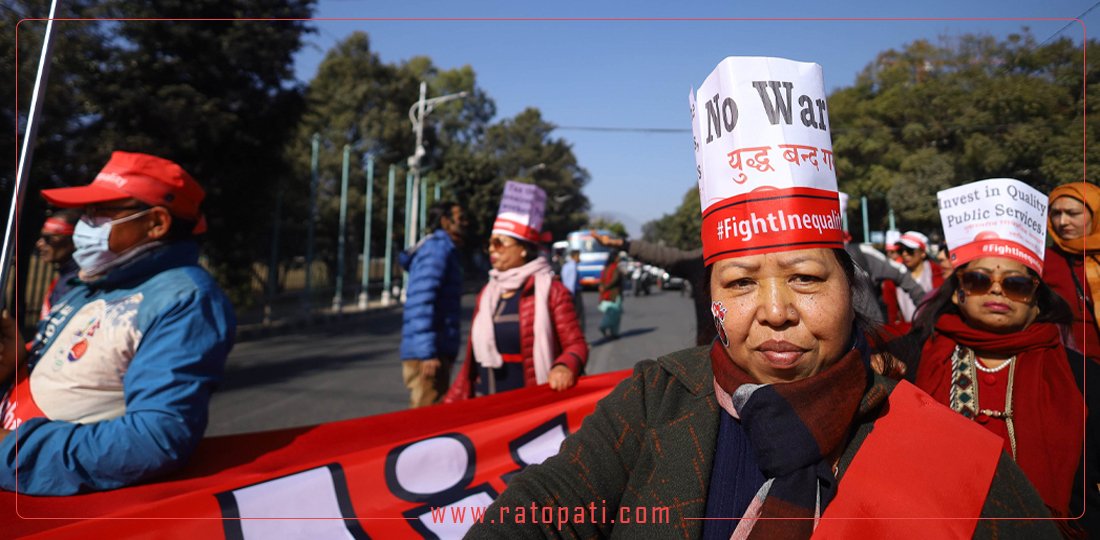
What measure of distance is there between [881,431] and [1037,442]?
1.01 meters

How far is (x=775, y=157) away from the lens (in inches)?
57.4

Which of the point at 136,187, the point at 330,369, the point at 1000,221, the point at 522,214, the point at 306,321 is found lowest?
the point at 330,369

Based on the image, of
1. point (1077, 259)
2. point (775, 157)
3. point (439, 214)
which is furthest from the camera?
point (439, 214)

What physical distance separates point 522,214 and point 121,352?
2.42 m

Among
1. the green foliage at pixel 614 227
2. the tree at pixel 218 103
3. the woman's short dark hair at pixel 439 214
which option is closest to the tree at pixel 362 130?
the green foliage at pixel 614 227

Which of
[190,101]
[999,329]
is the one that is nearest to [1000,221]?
[999,329]

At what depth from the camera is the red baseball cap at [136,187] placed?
2262mm

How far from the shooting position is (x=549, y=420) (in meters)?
2.83

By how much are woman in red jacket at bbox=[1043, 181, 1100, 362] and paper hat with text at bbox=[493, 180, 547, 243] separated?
2527mm

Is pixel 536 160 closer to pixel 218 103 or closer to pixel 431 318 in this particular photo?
pixel 218 103

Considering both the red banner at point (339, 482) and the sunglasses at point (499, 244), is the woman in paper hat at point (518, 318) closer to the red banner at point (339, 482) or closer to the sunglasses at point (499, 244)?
the sunglasses at point (499, 244)

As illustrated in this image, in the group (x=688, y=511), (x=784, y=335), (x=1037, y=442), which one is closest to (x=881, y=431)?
(x=784, y=335)

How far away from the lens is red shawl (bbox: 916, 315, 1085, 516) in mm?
1947

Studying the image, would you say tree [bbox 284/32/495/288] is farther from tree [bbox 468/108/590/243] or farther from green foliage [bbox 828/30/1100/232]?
green foliage [bbox 828/30/1100/232]
